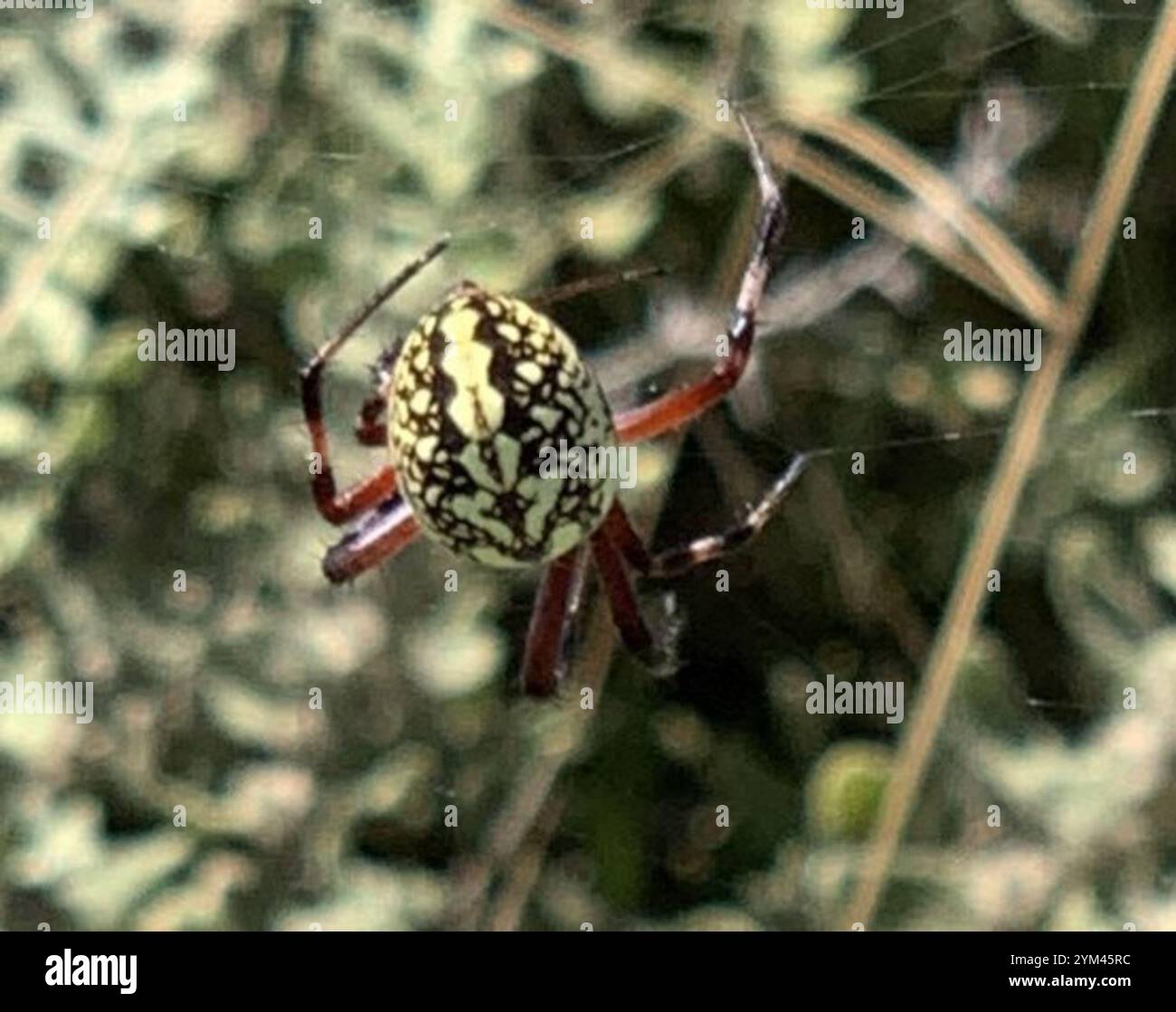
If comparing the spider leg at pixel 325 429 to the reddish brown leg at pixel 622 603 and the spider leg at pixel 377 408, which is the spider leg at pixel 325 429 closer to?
the spider leg at pixel 377 408

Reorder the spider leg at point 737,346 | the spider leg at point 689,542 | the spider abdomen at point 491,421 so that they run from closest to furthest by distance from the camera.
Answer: the spider abdomen at point 491,421 < the spider leg at point 737,346 < the spider leg at point 689,542

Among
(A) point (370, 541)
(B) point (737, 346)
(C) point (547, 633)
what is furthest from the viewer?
(C) point (547, 633)

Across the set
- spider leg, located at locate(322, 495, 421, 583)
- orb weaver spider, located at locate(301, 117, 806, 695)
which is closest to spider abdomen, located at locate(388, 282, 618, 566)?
orb weaver spider, located at locate(301, 117, 806, 695)

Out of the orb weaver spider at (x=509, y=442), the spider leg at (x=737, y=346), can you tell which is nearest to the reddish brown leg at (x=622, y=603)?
the orb weaver spider at (x=509, y=442)

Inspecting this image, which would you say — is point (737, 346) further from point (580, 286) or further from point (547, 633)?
point (547, 633)

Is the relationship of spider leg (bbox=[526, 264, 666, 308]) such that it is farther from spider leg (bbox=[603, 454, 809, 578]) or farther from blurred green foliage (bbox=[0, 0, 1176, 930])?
spider leg (bbox=[603, 454, 809, 578])

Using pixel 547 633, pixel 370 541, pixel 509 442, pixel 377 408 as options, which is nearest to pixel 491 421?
pixel 509 442

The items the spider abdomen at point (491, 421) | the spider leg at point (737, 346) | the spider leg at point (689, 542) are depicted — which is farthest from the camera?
the spider leg at point (689, 542)
